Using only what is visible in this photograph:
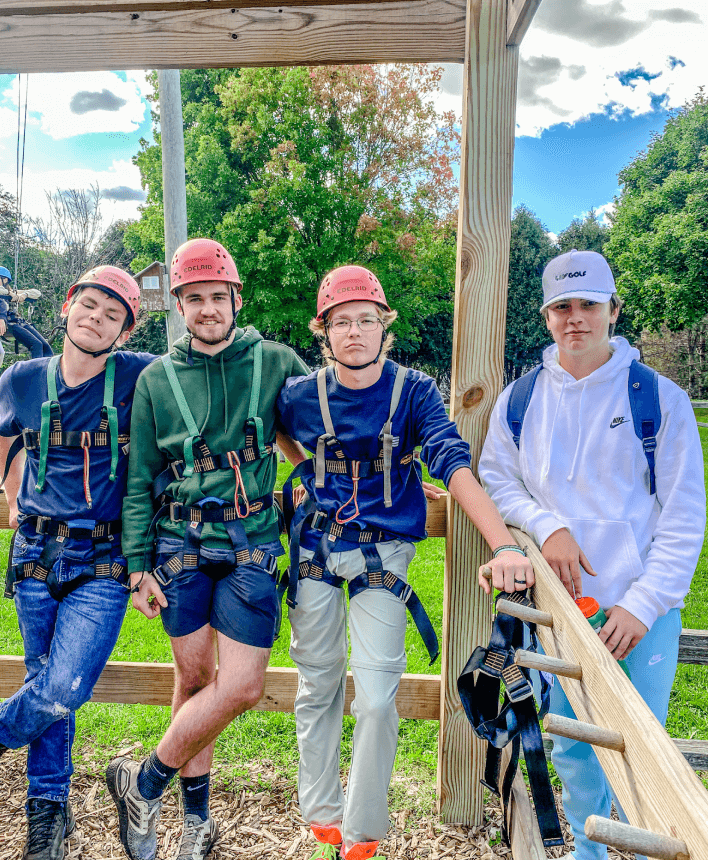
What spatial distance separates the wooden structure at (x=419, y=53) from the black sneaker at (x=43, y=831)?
1.98 meters

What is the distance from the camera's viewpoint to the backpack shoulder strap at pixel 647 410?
249cm

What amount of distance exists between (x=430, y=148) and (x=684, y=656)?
69.7 ft

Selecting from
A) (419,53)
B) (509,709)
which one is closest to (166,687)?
(509,709)

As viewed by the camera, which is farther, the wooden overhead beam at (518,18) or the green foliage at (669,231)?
the green foliage at (669,231)

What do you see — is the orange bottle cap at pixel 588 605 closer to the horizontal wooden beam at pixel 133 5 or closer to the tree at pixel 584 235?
the horizontal wooden beam at pixel 133 5

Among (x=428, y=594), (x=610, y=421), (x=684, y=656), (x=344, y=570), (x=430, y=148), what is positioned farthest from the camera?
(x=430, y=148)

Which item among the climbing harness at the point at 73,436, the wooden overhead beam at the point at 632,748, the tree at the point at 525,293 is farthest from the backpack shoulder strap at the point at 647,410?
the tree at the point at 525,293

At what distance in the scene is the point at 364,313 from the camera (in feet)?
9.18

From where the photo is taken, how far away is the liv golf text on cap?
255 centimetres

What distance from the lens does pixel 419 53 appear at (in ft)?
9.84

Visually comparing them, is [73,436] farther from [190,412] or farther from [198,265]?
[198,265]

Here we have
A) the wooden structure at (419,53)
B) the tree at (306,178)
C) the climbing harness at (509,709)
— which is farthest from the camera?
the tree at (306,178)

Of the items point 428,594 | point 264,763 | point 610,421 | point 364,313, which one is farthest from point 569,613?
point 428,594

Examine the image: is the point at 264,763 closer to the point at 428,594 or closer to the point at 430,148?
the point at 428,594
